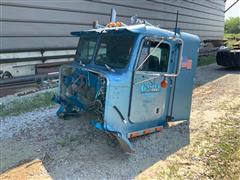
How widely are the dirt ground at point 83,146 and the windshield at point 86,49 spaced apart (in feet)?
3.39

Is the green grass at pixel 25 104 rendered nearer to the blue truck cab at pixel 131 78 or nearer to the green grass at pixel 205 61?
the blue truck cab at pixel 131 78

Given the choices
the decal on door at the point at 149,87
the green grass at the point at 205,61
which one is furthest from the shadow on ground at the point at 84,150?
the green grass at the point at 205,61

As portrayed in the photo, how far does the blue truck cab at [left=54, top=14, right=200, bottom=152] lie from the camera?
401 cm

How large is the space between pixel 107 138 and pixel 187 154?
1.27 meters

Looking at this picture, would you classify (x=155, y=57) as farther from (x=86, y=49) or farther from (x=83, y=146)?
(x=83, y=146)

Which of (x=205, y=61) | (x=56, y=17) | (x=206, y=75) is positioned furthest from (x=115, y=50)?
(x=205, y=61)

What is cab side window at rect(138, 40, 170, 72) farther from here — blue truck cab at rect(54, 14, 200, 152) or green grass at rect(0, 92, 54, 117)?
green grass at rect(0, 92, 54, 117)

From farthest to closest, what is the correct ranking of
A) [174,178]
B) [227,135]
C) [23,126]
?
[23,126] < [227,135] < [174,178]

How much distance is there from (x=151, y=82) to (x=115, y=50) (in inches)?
28.6

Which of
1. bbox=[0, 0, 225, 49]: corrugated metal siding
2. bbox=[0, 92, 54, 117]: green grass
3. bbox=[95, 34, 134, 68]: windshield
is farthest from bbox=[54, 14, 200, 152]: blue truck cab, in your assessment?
bbox=[0, 0, 225, 49]: corrugated metal siding

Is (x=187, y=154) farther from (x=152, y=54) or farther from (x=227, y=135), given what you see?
(x=152, y=54)

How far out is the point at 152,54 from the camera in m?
4.36

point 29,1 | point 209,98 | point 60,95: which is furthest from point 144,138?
point 29,1

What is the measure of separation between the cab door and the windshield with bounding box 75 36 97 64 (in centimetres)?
102
